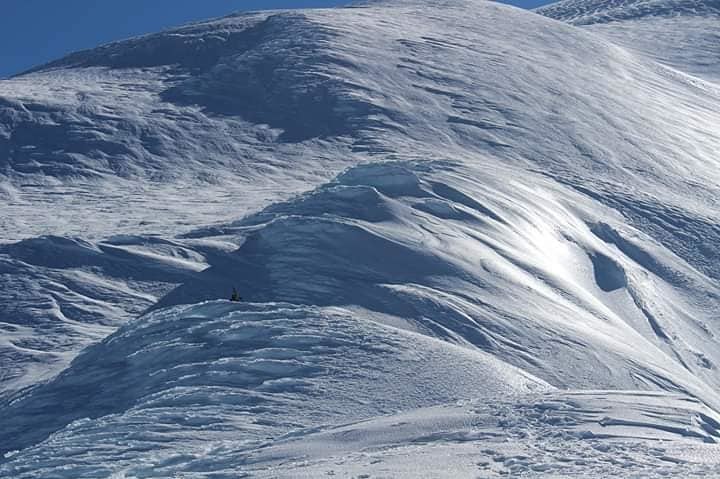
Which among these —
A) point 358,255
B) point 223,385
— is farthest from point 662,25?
point 223,385

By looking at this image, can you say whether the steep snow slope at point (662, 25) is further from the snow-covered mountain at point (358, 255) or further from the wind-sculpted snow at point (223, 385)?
the wind-sculpted snow at point (223, 385)

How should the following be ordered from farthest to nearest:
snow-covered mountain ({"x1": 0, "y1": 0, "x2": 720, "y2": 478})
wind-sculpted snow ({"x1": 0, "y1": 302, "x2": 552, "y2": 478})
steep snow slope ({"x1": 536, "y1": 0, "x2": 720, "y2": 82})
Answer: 1. steep snow slope ({"x1": 536, "y1": 0, "x2": 720, "y2": 82})
2. wind-sculpted snow ({"x1": 0, "y1": 302, "x2": 552, "y2": 478})
3. snow-covered mountain ({"x1": 0, "y1": 0, "x2": 720, "y2": 478})

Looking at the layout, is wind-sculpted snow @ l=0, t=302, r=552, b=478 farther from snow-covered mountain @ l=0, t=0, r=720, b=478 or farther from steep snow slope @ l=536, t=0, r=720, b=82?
steep snow slope @ l=536, t=0, r=720, b=82

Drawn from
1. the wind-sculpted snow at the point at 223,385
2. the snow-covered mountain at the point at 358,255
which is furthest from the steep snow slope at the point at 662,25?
the wind-sculpted snow at the point at 223,385

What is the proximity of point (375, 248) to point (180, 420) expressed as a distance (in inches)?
270

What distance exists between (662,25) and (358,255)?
38.8 metres

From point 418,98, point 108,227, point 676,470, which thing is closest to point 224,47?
point 418,98

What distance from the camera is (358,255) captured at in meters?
18.9

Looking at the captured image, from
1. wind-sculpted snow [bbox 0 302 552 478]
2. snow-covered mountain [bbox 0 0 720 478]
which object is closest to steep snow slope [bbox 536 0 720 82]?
snow-covered mountain [bbox 0 0 720 478]

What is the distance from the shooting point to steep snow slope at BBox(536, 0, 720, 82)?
4784cm

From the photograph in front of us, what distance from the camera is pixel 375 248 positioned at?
19.1 m

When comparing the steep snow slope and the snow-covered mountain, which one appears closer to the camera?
the snow-covered mountain

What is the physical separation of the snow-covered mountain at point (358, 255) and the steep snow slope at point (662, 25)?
678 cm

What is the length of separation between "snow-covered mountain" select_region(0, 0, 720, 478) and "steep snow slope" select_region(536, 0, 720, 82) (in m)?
6.78
